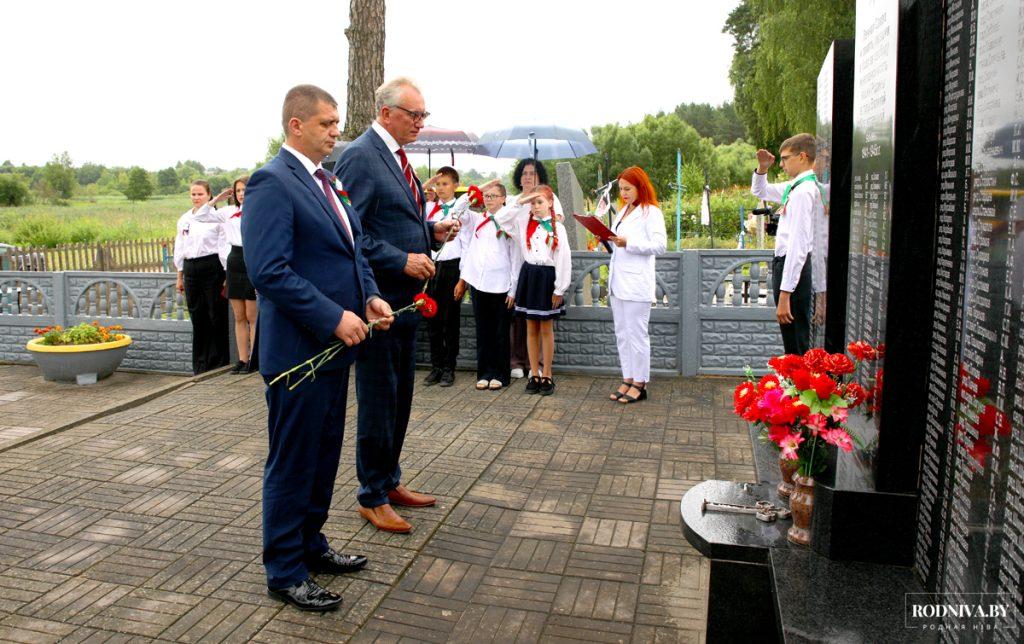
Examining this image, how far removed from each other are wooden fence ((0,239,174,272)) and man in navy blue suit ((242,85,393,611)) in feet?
38.5

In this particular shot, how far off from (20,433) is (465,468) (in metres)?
3.83

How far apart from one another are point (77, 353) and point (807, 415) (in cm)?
768

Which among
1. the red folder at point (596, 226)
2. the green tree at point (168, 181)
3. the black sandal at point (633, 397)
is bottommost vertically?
the black sandal at point (633, 397)

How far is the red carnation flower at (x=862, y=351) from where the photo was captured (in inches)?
134

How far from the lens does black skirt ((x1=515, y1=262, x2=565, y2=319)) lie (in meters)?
7.68

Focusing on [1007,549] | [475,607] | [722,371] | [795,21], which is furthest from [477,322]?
[795,21]

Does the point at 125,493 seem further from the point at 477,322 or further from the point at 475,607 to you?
the point at 477,322

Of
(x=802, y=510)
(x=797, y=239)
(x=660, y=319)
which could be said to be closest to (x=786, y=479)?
(x=802, y=510)

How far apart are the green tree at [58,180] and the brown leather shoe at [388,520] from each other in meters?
43.0

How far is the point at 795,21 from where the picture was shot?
2256cm

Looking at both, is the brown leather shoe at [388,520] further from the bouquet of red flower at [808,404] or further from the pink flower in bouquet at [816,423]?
the pink flower in bouquet at [816,423]

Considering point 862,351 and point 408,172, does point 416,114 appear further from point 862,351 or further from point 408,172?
point 862,351

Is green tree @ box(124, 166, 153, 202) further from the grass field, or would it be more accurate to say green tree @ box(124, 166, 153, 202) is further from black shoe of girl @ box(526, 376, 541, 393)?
black shoe of girl @ box(526, 376, 541, 393)

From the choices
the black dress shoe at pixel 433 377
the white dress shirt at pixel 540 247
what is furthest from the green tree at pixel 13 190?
the white dress shirt at pixel 540 247
